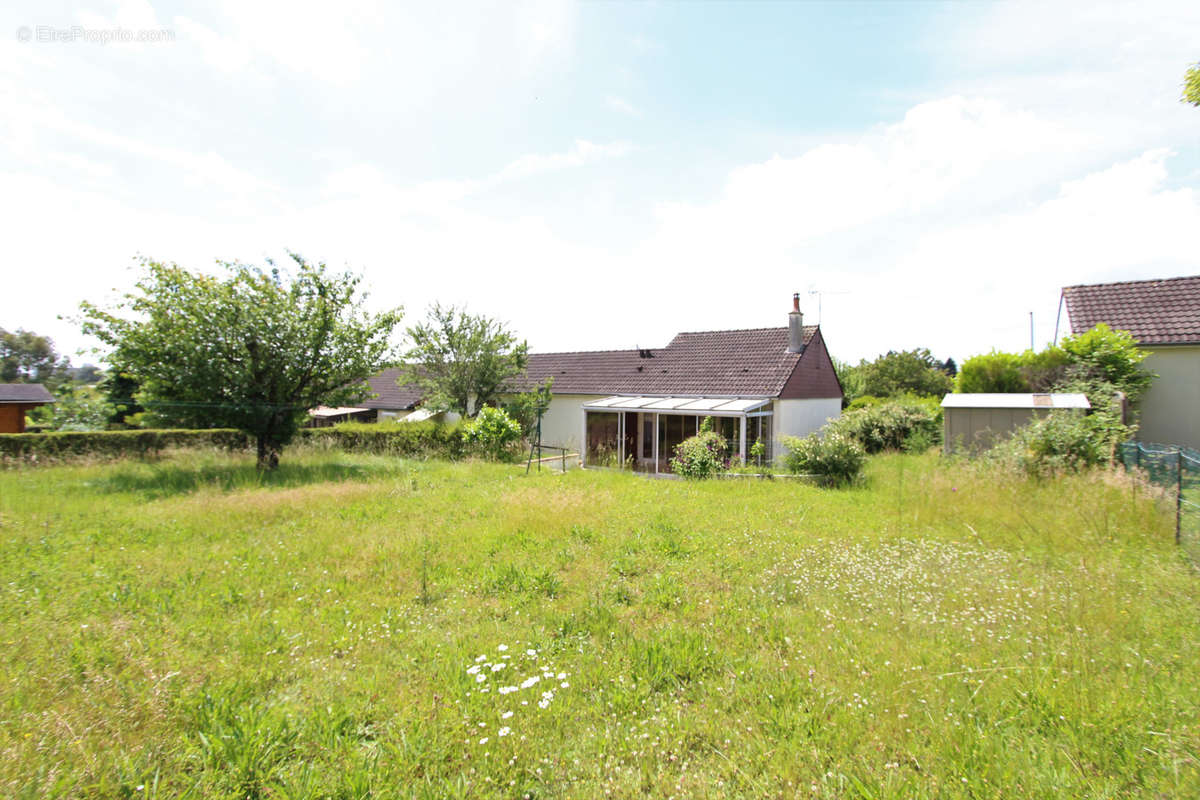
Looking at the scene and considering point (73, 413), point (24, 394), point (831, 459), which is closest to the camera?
point (831, 459)

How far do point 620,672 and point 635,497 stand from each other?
6.58 m

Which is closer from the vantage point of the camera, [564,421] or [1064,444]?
[1064,444]

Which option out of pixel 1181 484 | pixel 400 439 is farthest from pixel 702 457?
pixel 400 439

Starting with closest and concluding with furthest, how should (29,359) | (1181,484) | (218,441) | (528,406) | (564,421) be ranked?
(1181,484) < (218,441) < (528,406) < (564,421) < (29,359)

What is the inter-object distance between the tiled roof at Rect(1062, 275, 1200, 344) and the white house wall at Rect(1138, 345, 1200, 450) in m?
0.43

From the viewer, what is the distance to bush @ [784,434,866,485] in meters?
11.7

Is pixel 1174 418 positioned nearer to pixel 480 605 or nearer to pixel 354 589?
pixel 480 605

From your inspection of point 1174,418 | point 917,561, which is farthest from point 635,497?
point 1174,418

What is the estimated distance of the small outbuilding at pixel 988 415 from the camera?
40.3 feet

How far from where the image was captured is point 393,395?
93.6 ft

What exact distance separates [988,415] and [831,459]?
4.79 metres

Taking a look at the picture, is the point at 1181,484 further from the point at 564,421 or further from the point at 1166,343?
the point at 564,421

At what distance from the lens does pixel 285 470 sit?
12.5 metres

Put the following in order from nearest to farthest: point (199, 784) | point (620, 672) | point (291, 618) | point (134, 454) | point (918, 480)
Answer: point (199, 784) < point (620, 672) < point (291, 618) < point (918, 480) < point (134, 454)
